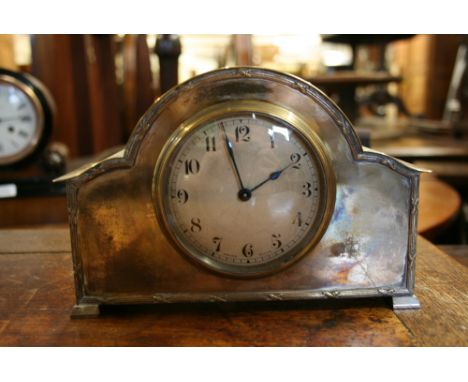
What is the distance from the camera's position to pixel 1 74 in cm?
191

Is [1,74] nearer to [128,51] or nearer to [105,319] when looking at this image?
[105,319]

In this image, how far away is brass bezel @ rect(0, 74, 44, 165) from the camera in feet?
6.25

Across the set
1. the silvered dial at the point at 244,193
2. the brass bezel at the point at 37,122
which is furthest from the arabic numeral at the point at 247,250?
the brass bezel at the point at 37,122

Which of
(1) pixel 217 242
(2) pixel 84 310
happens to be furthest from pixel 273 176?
(2) pixel 84 310

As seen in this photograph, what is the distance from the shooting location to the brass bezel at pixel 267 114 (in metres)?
0.79

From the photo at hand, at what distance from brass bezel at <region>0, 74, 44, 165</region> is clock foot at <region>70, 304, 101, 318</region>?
51.8 inches

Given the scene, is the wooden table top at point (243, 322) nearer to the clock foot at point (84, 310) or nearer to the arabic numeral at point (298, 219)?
the clock foot at point (84, 310)

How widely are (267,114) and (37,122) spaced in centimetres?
146

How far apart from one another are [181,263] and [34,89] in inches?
55.7

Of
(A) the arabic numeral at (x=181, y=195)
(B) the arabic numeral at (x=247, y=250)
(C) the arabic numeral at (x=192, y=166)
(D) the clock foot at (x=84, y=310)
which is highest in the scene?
(C) the arabic numeral at (x=192, y=166)

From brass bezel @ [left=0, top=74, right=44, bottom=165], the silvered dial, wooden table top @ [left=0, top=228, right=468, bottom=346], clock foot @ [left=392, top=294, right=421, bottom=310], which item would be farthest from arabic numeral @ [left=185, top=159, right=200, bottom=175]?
brass bezel @ [left=0, top=74, right=44, bottom=165]

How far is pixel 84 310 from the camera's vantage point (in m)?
0.85

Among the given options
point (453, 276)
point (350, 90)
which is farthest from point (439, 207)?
point (350, 90)

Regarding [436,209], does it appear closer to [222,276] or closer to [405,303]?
[405,303]
